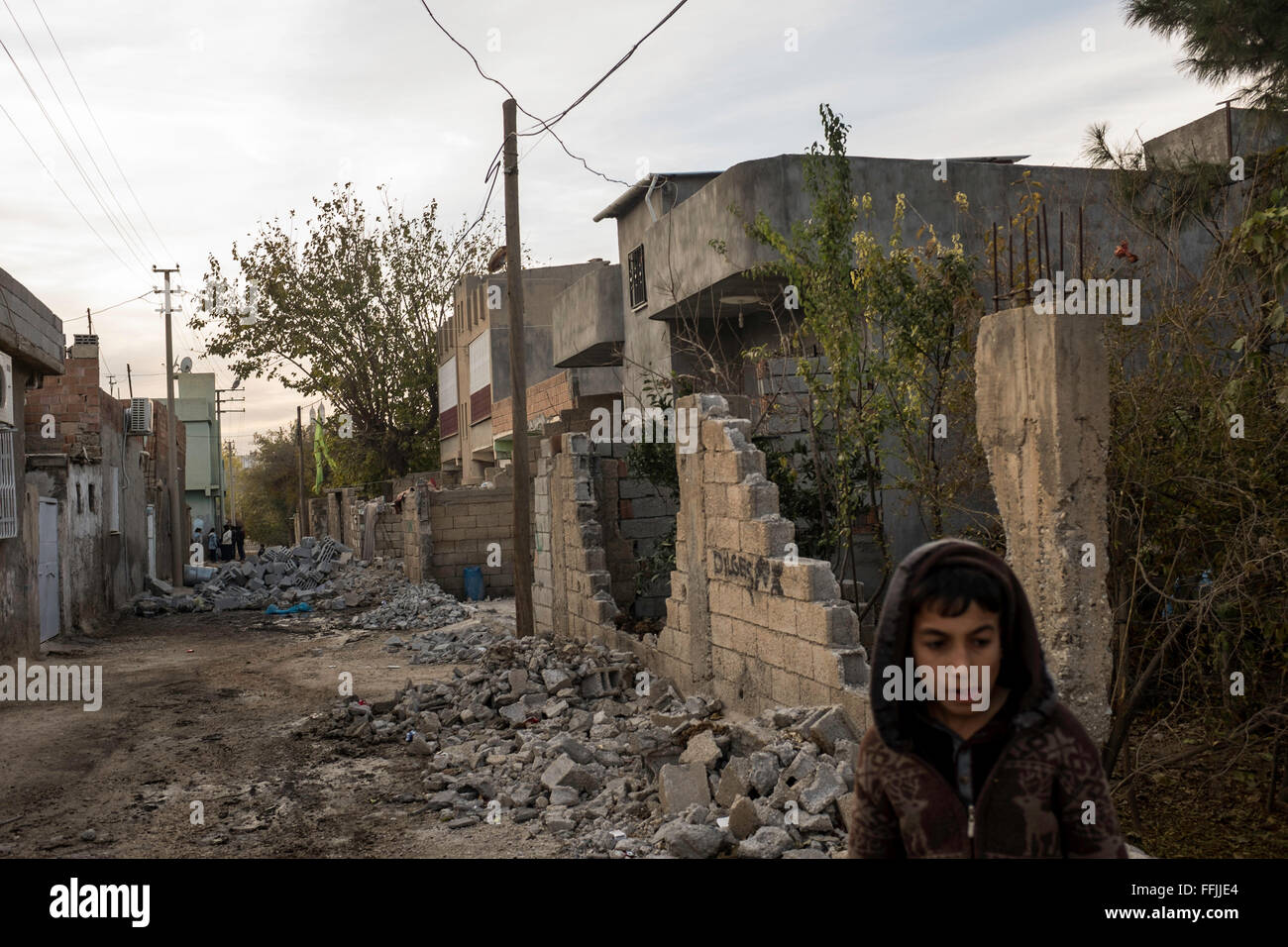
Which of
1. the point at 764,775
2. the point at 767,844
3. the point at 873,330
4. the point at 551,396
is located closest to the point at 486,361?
the point at 551,396

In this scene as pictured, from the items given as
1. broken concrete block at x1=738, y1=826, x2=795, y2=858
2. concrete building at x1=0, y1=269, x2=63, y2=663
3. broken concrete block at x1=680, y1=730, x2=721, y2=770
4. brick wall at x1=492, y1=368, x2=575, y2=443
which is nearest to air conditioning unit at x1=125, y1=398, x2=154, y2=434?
brick wall at x1=492, y1=368, x2=575, y2=443

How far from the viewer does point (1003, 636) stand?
7.09 ft

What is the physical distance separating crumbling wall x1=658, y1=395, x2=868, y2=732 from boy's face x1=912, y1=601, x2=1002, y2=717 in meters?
4.70

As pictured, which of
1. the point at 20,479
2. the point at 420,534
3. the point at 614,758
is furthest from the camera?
the point at 420,534

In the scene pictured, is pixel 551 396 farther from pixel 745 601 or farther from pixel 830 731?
pixel 830 731

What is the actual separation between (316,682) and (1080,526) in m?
10.7

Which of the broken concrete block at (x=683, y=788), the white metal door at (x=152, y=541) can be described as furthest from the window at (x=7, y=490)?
the white metal door at (x=152, y=541)

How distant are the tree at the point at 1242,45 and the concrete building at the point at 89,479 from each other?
1682 cm

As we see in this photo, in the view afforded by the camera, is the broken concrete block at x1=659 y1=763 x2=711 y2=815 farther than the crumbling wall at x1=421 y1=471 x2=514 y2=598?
No

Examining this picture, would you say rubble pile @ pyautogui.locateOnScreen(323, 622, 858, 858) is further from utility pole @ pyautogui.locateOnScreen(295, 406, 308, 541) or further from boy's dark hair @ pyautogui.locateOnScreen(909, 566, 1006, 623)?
utility pole @ pyautogui.locateOnScreen(295, 406, 308, 541)

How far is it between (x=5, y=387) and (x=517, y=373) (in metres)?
6.66

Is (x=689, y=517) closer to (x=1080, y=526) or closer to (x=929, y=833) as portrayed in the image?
(x=1080, y=526)

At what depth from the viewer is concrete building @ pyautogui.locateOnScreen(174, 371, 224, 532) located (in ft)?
213

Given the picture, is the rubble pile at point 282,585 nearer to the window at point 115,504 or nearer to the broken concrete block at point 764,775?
the window at point 115,504
